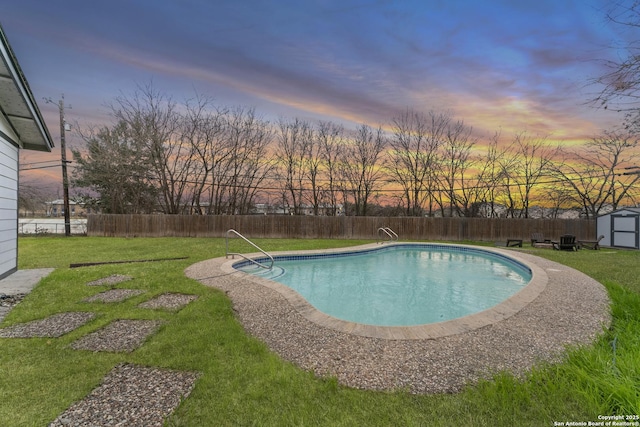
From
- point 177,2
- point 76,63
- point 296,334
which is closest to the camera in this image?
point 296,334

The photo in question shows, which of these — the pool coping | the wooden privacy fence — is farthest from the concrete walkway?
the wooden privacy fence

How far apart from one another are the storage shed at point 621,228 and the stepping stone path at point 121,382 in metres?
16.9

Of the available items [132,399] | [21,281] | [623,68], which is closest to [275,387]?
[132,399]

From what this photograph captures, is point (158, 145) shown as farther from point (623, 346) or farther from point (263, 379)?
point (623, 346)

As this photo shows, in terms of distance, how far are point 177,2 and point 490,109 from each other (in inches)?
418

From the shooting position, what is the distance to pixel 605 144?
15.0 meters

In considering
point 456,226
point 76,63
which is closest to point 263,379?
point 76,63

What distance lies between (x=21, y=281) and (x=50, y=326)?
2.95 meters

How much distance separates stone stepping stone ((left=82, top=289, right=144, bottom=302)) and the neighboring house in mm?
2537

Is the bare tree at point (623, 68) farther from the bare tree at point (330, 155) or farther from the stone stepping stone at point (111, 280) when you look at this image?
the bare tree at point (330, 155)

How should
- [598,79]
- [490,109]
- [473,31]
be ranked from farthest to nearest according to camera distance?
1. [490,109]
2. [473,31]
3. [598,79]

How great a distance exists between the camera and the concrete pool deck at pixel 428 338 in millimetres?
2262

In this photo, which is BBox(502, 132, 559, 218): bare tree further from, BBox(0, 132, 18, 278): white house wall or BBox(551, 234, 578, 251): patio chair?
BBox(0, 132, 18, 278): white house wall

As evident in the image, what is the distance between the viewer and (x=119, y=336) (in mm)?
2852
